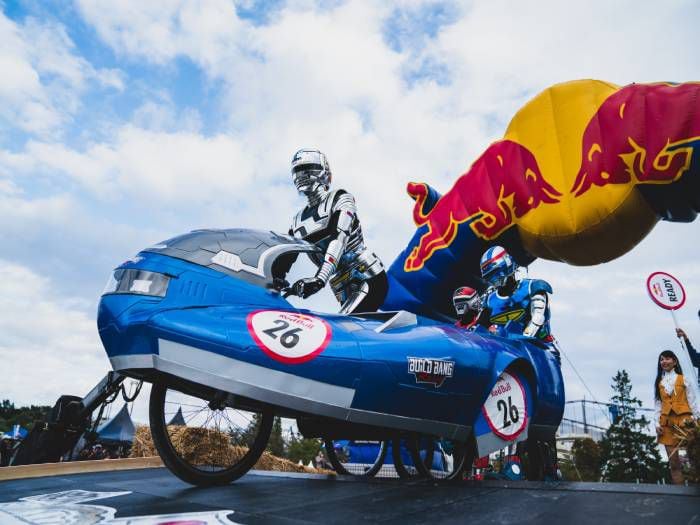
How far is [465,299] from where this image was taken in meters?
7.16

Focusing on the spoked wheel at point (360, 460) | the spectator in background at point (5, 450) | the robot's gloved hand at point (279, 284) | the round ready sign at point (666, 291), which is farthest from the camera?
the spectator in background at point (5, 450)

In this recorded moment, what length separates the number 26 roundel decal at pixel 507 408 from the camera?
442 cm

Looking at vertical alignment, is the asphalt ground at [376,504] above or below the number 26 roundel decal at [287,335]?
A: below

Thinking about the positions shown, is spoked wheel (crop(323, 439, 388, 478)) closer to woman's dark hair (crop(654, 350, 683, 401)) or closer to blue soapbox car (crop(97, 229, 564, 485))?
blue soapbox car (crop(97, 229, 564, 485))

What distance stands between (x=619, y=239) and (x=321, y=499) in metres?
4.13

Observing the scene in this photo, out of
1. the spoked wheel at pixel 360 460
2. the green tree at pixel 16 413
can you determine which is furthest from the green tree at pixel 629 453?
the green tree at pixel 16 413

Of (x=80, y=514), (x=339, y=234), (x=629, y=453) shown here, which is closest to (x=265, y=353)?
(x=80, y=514)

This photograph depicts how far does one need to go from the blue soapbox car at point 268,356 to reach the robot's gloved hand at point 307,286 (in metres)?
0.17

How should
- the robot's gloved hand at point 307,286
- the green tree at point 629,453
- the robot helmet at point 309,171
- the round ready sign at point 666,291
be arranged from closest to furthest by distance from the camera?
the robot's gloved hand at point 307,286
the robot helmet at point 309,171
the round ready sign at point 666,291
the green tree at point 629,453

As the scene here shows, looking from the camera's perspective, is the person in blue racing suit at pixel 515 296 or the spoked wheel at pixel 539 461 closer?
the spoked wheel at pixel 539 461

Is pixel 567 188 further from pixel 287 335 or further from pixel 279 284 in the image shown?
pixel 287 335

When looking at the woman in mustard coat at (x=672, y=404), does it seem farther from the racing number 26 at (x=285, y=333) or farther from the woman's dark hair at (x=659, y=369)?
the racing number 26 at (x=285, y=333)

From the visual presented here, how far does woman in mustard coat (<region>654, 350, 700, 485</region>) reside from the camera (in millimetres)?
5504

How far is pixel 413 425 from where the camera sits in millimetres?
3752
